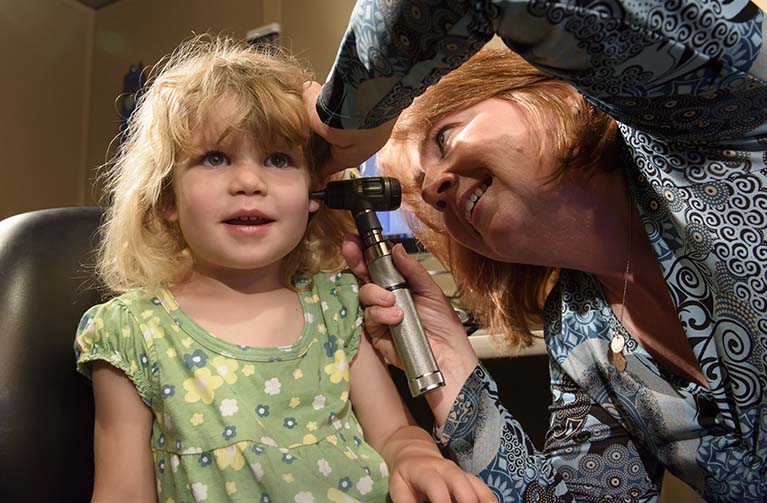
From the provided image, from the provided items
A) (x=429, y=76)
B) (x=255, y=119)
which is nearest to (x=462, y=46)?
(x=429, y=76)

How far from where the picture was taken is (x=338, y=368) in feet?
3.07

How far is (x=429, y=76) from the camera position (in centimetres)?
61

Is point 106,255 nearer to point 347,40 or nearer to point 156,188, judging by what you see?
point 156,188

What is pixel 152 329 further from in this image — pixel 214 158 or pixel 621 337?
pixel 621 337

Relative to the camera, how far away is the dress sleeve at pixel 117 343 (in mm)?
806

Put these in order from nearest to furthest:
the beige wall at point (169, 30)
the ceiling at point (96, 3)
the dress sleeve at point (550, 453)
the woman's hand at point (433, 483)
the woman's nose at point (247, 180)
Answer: the woman's hand at point (433, 483)
the woman's nose at point (247, 180)
the dress sleeve at point (550, 453)
the beige wall at point (169, 30)
the ceiling at point (96, 3)

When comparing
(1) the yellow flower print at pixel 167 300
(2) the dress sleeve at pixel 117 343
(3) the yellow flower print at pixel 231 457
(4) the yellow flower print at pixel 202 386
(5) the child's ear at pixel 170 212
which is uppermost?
(5) the child's ear at pixel 170 212

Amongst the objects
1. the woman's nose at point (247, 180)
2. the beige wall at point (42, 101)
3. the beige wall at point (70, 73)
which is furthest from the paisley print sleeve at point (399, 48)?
the beige wall at point (42, 101)

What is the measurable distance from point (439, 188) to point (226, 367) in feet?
1.34

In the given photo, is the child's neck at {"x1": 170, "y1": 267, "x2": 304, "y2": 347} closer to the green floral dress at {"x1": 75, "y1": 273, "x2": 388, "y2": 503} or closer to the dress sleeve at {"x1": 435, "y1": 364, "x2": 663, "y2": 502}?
the green floral dress at {"x1": 75, "y1": 273, "x2": 388, "y2": 503}

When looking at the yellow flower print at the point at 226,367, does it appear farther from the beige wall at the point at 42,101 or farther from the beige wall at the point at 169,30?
the beige wall at the point at 42,101

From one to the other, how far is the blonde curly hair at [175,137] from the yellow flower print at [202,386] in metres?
0.16

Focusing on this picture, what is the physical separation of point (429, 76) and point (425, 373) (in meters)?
0.37

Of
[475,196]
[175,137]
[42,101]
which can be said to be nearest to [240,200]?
[175,137]
